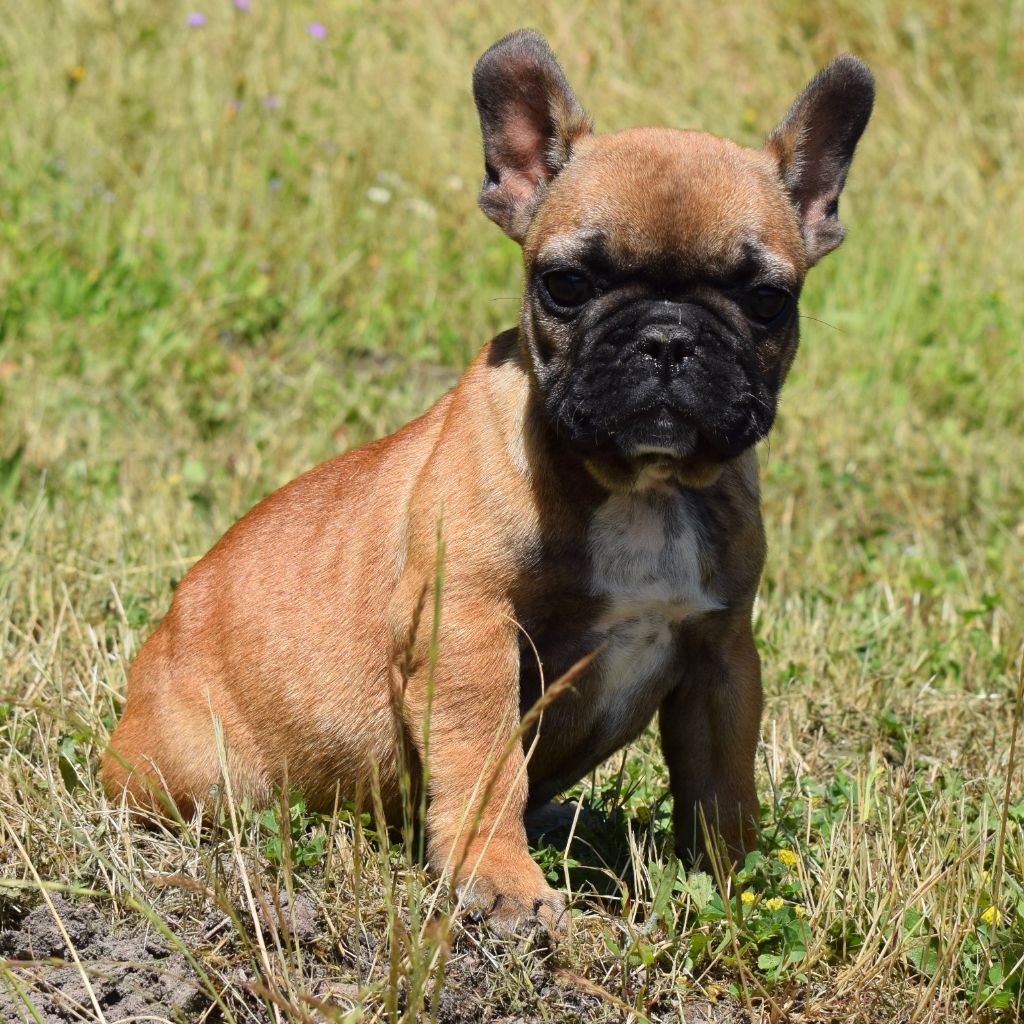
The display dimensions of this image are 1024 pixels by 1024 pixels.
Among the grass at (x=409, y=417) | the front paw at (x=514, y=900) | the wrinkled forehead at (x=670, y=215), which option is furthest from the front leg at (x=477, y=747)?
the wrinkled forehead at (x=670, y=215)

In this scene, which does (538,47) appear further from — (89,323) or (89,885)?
(89,323)

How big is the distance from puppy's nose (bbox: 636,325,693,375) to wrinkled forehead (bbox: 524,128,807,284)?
0.80 feet

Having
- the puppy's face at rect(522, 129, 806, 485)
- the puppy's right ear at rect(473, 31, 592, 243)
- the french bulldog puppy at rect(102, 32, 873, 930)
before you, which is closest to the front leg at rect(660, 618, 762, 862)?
the french bulldog puppy at rect(102, 32, 873, 930)

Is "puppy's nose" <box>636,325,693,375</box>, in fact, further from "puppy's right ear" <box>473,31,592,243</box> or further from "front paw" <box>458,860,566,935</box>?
"front paw" <box>458,860,566,935</box>

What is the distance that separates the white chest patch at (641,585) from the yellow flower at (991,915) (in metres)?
1.10

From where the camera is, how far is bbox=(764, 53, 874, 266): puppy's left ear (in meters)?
4.78

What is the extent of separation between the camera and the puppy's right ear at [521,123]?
4727 millimetres

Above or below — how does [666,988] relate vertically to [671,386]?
below

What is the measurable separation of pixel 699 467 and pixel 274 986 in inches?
73.5

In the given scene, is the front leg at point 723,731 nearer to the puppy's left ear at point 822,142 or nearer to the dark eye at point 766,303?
the dark eye at point 766,303

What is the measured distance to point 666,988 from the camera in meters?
3.93

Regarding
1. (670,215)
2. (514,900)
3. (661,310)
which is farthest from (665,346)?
(514,900)

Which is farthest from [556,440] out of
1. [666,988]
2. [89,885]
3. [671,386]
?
[89,885]

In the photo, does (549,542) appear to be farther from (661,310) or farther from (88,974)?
(88,974)
